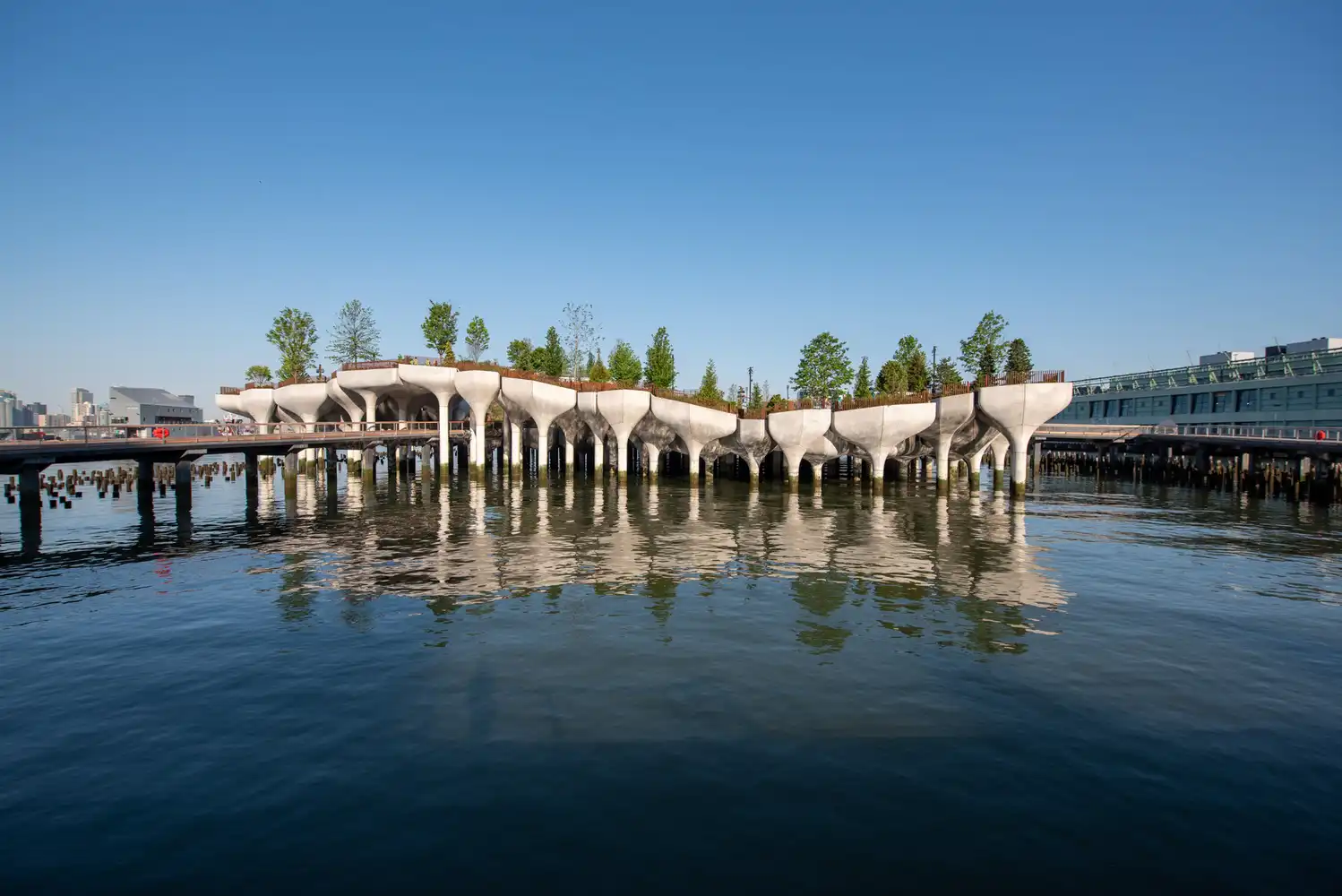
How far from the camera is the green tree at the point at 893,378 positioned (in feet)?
300

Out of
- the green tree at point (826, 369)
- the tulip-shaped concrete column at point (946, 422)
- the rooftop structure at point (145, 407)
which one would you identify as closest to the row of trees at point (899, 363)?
the green tree at point (826, 369)

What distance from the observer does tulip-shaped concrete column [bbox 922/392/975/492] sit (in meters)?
54.5

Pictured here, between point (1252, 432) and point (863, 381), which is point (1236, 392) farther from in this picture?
point (863, 381)

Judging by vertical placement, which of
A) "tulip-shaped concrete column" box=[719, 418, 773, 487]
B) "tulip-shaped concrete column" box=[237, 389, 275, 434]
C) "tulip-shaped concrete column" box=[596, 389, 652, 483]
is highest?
"tulip-shaped concrete column" box=[237, 389, 275, 434]

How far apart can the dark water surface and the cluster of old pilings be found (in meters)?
43.8

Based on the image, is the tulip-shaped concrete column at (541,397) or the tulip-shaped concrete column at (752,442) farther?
the tulip-shaped concrete column at (752,442)

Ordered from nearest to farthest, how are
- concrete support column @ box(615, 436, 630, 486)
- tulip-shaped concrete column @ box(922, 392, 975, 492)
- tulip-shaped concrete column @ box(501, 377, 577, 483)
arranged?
tulip-shaped concrete column @ box(922, 392, 975, 492) → tulip-shaped concrete column @ box(501, 377, 577, 483) → concrete support column @ box(615, 436, 630, 486)

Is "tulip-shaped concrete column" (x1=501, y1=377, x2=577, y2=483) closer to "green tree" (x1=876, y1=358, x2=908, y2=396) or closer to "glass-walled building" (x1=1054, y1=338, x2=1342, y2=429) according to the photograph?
"green tree" (x1=876, y1=358, x2=908, y2=396)

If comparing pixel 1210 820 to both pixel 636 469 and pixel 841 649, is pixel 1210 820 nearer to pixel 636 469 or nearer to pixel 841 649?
pixel 841 649

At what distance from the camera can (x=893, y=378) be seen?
304ft

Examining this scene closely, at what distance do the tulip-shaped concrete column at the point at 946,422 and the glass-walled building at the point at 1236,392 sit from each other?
164ft

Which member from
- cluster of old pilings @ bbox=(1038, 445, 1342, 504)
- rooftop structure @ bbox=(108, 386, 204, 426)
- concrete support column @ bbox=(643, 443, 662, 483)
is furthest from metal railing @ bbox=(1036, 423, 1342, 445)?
rooftop structure @ bbox=(108, 386, 204, 426)

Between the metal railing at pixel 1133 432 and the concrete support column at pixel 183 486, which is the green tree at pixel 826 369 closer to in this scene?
the metal railing at pixel 1133 432

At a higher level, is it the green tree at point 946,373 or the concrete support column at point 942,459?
the green tree at point 946,373
